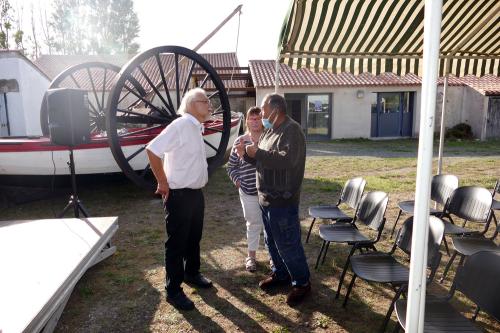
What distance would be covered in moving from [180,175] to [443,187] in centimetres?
338

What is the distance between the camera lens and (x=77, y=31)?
33.7 meters

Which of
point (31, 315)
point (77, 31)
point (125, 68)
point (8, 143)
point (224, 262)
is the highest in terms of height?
point (77, 31)

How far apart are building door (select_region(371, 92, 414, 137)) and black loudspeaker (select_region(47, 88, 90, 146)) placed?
15531 millimetres

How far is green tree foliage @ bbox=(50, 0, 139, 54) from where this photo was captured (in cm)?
3341

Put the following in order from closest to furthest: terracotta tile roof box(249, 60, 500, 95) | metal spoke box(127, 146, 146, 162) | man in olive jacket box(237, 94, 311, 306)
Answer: man in olive jacket box(237, 94, 311, 306), metal spoke box(127, 146, 146, 162), terracotta tile roof box(249, 60, 500, 95)

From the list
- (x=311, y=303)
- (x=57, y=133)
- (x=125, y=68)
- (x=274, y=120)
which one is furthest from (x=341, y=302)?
(x=125, y=68)

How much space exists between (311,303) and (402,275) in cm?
90

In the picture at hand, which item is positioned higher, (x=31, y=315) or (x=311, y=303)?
(x=31, y=315)

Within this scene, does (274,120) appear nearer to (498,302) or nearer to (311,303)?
(311,303)

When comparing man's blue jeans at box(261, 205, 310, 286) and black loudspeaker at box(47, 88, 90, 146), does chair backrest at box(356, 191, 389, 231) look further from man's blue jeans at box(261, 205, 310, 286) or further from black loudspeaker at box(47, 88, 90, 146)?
black loudspeaker at box(47, 88, 90, 146)

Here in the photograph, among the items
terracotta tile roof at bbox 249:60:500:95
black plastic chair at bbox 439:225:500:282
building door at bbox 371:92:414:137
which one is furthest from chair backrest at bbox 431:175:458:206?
building door at bbox 371:92:414:137

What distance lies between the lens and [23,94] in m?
11.2

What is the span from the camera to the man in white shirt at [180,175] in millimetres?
3137

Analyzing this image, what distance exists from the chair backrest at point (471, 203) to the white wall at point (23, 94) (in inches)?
462
